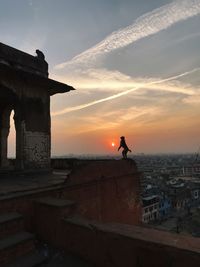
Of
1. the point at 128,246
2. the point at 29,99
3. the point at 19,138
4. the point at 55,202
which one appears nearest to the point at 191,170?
the point at 29,99

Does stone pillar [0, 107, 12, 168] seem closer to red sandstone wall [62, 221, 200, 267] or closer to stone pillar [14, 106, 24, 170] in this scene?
stone pillar [14, 106, 24, 170]

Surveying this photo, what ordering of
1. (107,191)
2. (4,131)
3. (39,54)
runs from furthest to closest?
1. (4,131)
2. (39,54)
3. (107,191)

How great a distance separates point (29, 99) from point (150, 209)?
53.1m

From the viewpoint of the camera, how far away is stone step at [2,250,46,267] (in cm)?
450

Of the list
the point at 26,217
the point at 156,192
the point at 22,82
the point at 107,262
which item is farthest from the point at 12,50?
the point at 156,192

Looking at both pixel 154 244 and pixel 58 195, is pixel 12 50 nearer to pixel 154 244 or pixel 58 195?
pixel 58 195

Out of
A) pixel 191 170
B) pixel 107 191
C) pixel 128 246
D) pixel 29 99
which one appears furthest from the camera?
pixel 191 170

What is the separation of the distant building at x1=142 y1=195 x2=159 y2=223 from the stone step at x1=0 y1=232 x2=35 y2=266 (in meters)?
53.9

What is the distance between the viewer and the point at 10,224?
5.01 meters

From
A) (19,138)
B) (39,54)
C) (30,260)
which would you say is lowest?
(30,260)

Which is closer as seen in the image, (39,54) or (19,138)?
(19,138)

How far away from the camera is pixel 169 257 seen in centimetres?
376

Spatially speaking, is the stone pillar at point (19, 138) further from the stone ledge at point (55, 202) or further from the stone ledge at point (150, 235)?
the stone ledge at point (150, 235)

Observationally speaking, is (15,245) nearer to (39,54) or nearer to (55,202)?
(55,202)
